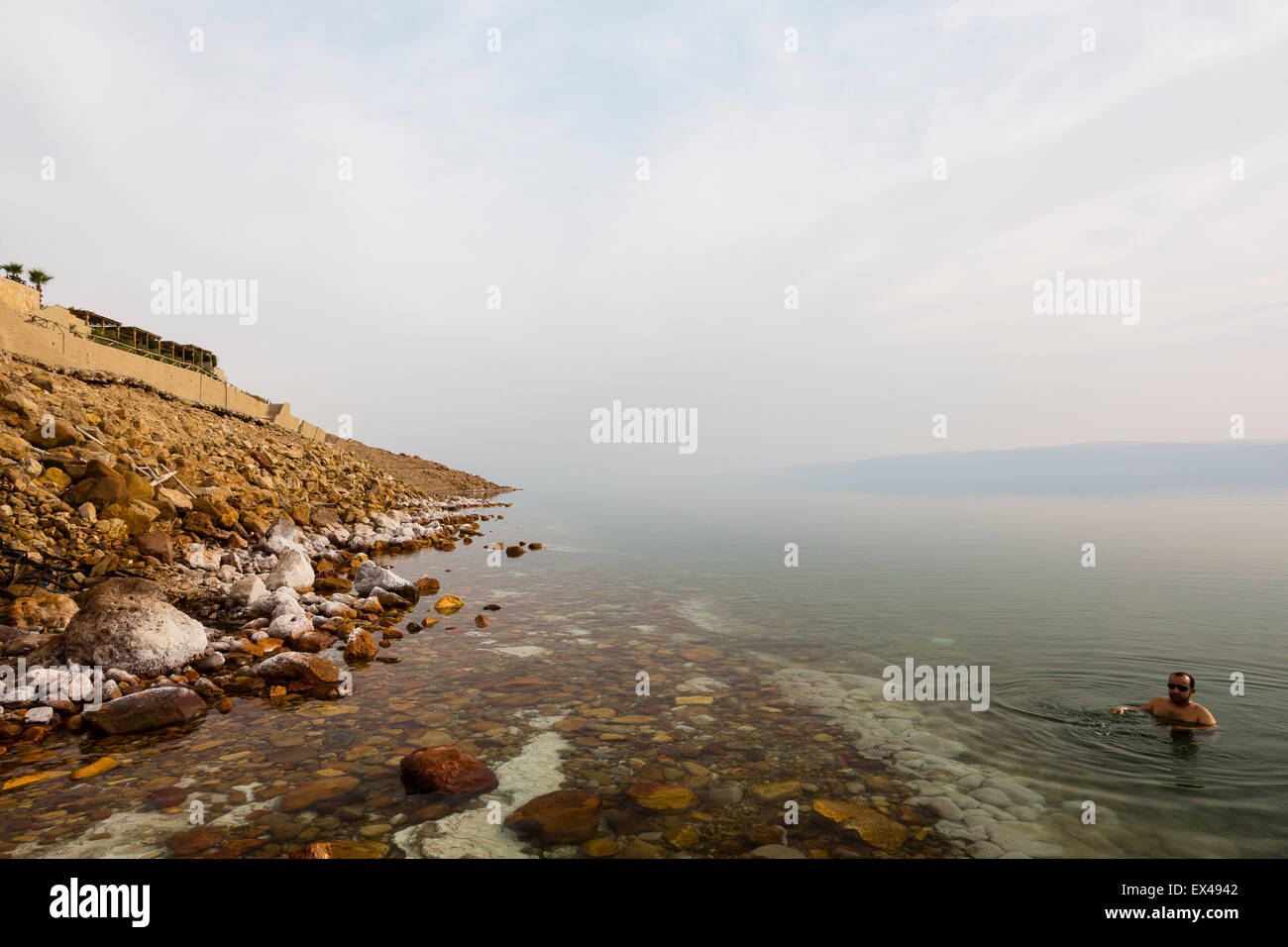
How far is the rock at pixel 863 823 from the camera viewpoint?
588 centimetres

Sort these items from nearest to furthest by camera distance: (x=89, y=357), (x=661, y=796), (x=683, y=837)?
(x=683, y=837) < (x=661, y=796) < (x=89, y=357)

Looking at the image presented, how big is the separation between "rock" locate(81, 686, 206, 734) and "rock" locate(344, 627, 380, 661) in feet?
10.2

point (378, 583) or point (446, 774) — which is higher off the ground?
point (378, 583)

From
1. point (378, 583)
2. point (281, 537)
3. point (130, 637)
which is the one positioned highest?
point (281, 537)

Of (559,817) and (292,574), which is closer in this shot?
(559,817)

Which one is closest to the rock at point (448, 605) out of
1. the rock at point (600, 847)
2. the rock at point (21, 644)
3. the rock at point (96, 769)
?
the rock at point (21, 644)

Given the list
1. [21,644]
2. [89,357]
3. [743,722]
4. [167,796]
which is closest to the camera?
[167,796]

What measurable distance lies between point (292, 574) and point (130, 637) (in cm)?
645

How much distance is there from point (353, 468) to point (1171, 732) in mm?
45118

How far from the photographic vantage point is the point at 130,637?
31.1ft

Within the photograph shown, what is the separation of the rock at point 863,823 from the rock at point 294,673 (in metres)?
8.03

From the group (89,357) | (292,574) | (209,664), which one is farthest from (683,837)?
(89,357)

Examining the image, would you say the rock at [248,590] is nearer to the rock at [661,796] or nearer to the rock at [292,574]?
the rock at [292,574]
